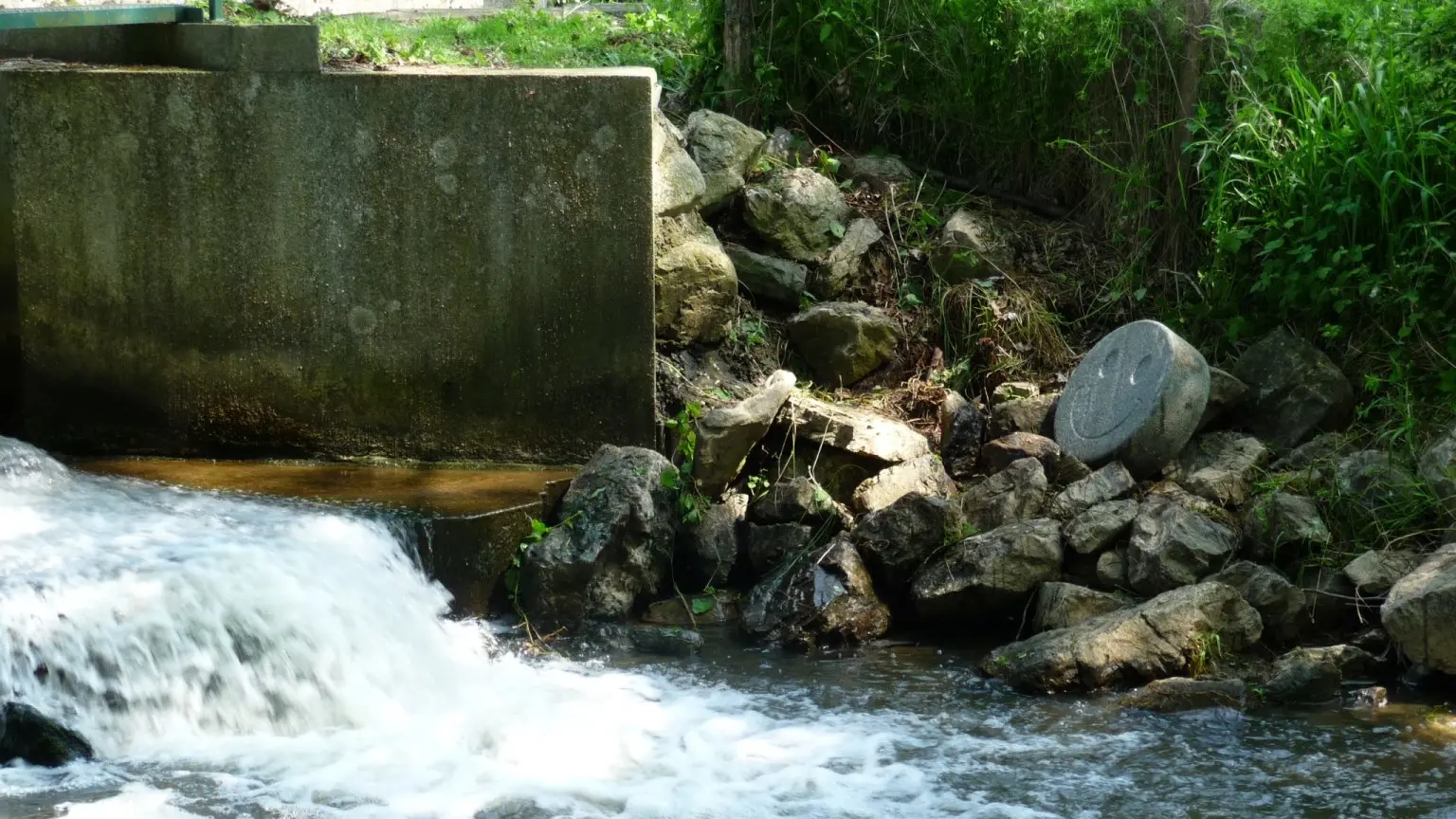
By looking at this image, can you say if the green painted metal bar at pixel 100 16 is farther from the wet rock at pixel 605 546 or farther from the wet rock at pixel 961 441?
the wet rock at pixel 961 441

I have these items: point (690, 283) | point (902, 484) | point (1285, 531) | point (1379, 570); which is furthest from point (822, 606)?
point (1379, 570)

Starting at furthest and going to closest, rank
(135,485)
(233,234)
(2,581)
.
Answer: (233,234), (135,485), (2,581)

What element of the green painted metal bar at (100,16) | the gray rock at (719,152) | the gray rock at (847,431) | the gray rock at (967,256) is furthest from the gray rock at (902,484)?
the green painted metal bar at (100,16)

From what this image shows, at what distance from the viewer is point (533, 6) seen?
33.9 ft

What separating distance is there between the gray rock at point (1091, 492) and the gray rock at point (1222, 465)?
11.5 inches

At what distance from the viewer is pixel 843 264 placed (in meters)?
7.62

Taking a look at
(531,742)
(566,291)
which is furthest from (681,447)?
(531,742)

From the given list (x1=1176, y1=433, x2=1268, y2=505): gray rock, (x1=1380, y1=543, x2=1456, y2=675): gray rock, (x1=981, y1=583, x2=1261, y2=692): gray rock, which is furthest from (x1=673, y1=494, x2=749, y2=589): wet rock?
(x1=1380, y1=543, x2=1456, y2=675): gray rock

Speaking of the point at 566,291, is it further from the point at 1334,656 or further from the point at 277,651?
the point at 1334,656

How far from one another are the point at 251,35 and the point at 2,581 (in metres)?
2.77

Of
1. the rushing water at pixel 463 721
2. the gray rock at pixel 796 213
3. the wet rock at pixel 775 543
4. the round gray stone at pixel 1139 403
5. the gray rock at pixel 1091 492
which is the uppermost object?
the gray rock at pixel 796 213

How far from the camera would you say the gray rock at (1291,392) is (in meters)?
6.47

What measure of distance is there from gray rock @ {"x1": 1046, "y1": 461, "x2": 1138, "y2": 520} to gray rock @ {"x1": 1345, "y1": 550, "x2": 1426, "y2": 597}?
0.94m

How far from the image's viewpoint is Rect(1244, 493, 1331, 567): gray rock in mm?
5781
